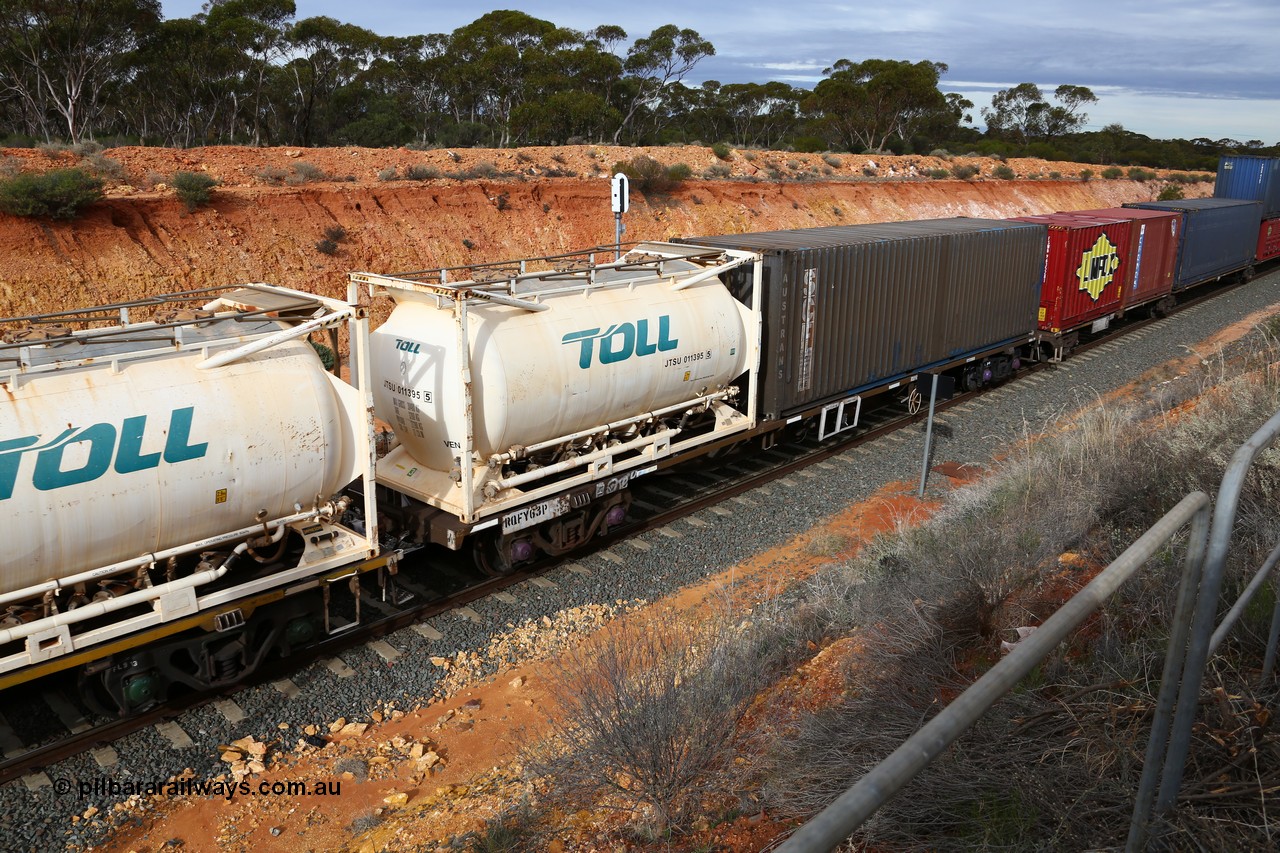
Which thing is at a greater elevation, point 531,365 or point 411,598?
point 531,365

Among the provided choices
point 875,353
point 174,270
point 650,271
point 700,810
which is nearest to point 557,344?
point 650,271

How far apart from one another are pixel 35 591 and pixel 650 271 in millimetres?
7716

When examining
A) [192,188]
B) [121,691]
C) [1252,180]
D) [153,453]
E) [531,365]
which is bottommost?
[121,691]

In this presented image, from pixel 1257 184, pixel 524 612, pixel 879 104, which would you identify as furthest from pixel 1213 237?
pixel 879 104

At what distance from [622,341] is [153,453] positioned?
16.9ft

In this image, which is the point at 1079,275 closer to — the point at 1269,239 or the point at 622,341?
the point at 622,341

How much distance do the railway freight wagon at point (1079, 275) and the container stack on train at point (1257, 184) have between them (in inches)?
749

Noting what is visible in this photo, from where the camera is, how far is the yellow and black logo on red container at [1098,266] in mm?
20141

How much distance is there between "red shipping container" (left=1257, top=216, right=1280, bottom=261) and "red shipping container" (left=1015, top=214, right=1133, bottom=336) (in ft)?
56.2

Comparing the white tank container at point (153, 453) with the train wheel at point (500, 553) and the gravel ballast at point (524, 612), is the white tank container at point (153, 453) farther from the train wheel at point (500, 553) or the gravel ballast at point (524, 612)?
the train wheel at point (500, 553)

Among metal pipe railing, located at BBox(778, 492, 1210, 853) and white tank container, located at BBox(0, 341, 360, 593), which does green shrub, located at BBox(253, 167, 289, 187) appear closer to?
white tank container, located at BBox(0, 341, 360, 593)

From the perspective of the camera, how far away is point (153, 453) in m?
6.88

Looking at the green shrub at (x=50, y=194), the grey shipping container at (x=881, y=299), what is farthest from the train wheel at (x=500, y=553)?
the green shrub at (x=50, y=194)

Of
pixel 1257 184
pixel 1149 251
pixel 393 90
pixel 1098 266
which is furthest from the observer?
pixel 393 90
